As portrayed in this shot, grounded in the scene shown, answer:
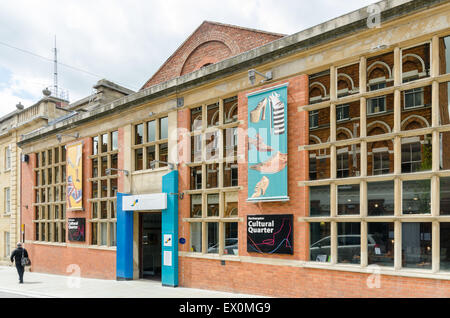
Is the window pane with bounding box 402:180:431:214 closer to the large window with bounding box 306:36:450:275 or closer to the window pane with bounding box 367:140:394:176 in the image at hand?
the large window with bounding box 306:36:450:275

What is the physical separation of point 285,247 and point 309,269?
34.2 inches

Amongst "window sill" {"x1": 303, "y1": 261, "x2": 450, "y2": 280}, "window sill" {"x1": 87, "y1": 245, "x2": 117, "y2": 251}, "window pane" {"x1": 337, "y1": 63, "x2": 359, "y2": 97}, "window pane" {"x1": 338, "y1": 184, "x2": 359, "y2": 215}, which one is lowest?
"window sill" {"x1": 87, "y1": 245, "x2": 117, "y2": 251}

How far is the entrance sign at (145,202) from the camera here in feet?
46.2

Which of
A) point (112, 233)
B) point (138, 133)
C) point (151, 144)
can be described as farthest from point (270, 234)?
point (112, 233)

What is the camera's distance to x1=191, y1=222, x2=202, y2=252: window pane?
13.4 m

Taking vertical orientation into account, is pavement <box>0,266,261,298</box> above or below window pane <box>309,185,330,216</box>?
below

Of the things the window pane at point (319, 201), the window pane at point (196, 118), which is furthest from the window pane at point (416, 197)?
the window pane at point (196, 118)

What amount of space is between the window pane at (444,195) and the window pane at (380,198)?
1.04m

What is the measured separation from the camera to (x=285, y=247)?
35.3ft

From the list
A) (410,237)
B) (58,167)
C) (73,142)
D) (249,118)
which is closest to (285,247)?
(410,237)

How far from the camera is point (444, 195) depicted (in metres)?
8.38

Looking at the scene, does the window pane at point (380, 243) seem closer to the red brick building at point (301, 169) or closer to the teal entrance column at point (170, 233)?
the red brick building at point (301, 169)

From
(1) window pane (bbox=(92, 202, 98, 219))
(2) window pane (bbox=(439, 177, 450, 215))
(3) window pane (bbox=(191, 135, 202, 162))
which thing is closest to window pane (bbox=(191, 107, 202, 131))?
(3) window pane (bbox=(191, 135, 202, 162))

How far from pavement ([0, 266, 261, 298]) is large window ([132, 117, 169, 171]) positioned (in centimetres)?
443
